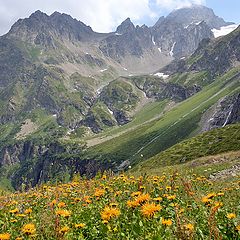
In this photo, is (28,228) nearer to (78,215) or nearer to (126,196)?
(78,215)

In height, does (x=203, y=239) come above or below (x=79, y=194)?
below

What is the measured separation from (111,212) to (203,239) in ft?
5.01

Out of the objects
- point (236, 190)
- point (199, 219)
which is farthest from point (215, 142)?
point (199, 219)

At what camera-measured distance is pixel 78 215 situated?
28.4ft

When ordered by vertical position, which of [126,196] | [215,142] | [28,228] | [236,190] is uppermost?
[28,228]

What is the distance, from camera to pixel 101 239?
700 cm

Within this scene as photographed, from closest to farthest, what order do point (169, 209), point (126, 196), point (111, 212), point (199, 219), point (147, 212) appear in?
point (147, 212) < point (111, 212) < point (199, 219) < point (169, 209) < point (126, 196)

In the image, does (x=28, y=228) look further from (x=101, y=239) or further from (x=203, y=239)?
Answer: (x=203, y=239)

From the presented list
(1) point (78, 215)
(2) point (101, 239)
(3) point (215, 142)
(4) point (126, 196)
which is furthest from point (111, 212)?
(3) point (215, 142)

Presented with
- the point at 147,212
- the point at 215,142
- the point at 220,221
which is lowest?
the point at 215,142

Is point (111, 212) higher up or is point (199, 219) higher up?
point (111, 212)

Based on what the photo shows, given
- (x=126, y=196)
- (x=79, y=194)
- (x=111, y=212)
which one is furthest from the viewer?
(x=79, y=194)

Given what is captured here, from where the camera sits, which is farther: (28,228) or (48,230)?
(48,230)

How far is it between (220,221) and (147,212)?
7.25 ft
